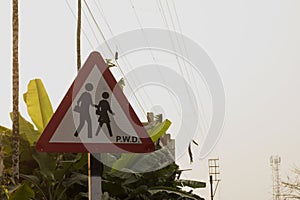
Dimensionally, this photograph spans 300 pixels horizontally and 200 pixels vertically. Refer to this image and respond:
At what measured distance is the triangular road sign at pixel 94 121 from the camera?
3.82 metres

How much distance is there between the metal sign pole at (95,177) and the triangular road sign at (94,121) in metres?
0.13

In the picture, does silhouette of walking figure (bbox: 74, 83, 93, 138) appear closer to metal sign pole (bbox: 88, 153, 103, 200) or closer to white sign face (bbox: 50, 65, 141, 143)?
white sign face (bbox: 50, 65, 141, 143)

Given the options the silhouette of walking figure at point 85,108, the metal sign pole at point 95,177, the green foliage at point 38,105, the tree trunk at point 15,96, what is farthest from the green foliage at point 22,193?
the silhouette of walking figure at point 85,108

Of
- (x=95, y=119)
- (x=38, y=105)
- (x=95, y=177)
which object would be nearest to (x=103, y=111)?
(x=95, y=119)

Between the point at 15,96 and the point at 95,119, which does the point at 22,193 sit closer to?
the point at 95,119

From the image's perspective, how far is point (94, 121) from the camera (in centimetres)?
384

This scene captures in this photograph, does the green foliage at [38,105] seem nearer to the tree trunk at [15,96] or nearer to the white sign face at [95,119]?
the tree trunk at [15,96]

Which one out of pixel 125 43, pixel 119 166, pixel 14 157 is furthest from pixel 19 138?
pixel 125 43

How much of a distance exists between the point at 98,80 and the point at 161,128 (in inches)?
130

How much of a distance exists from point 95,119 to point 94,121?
1 cm

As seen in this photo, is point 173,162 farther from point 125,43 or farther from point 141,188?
point 125,43

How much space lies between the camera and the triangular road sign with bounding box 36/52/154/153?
382 centimetres

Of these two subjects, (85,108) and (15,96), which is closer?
(85,108)

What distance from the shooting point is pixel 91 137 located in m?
3.80
